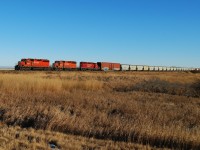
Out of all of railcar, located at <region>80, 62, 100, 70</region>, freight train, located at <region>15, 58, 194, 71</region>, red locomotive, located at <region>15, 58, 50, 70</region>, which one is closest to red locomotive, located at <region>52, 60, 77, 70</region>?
freight train, located at <region>15, 58, 194, 71</region>

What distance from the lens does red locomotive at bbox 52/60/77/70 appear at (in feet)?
208

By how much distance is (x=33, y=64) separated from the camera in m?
58.6

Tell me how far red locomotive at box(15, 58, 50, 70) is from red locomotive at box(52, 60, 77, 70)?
190 cm

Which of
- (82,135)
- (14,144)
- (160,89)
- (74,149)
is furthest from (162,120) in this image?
(160,89)

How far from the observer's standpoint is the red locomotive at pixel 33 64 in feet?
182

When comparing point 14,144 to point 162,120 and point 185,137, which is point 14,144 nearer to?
point 185,137

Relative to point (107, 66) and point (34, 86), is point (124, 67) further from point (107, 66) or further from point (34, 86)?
point (34, 86)

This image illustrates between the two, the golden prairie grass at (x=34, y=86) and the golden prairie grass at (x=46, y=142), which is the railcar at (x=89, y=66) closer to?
the golden prairie grass at (x=34, y=86)

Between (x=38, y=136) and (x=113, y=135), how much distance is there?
2.11m

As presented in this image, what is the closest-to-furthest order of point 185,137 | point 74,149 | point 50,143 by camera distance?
point 74,149 < point 50,143 < point 185,137

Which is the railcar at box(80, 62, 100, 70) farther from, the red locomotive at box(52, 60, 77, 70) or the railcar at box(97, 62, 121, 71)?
the red locomotive at box(52, 60, 77, 70)

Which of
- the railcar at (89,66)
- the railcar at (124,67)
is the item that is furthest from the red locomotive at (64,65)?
the railcar at (124,67)

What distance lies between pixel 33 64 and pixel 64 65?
9.73 metres

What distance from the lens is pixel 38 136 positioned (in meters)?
7.15
